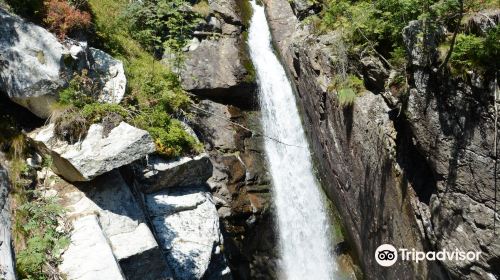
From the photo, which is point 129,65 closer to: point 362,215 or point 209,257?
point 209,257

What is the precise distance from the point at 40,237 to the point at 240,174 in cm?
655

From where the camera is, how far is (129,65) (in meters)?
12.0

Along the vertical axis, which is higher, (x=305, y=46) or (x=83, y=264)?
(x=305, y=46)

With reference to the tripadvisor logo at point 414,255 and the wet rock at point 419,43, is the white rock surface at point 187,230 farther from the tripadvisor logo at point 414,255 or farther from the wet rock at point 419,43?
the wet rock at point 419,43

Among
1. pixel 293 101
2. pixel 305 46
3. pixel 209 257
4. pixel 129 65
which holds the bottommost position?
pixel 209 257

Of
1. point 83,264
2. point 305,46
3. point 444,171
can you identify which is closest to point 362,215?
point 444,171

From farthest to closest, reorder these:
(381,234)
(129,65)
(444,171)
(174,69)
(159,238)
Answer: (174,69) → (129,65) → (381,234) → (159,238) → (444,171)

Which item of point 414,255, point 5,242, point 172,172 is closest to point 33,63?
point 172,172

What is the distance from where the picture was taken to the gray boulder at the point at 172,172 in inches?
362

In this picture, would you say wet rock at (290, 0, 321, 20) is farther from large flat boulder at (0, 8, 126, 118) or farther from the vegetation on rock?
large flat boulder at (0, 8, 126, 118)

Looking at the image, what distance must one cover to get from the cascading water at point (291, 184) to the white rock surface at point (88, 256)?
604 centimetres

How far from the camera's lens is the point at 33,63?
846cm

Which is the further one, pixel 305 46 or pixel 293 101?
pixel 293 101

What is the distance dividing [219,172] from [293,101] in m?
4.16
